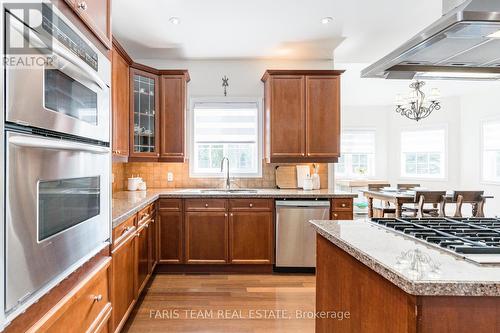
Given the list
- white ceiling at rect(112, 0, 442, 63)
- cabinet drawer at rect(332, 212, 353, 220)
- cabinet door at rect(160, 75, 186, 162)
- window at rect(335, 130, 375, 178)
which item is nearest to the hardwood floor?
cabinet drawer at rect(332, 212, 353, 220)

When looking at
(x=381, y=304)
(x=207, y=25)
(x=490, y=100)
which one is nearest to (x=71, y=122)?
(x=381, y=304)

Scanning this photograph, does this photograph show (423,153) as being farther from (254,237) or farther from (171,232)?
(171,232)

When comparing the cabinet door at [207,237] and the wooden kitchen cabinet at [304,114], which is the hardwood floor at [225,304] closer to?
the cabinet door at [207,237]

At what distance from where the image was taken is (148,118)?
405 cm

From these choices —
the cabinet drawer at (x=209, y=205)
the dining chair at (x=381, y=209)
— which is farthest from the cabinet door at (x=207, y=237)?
the dining chair at (x=381, y=209)

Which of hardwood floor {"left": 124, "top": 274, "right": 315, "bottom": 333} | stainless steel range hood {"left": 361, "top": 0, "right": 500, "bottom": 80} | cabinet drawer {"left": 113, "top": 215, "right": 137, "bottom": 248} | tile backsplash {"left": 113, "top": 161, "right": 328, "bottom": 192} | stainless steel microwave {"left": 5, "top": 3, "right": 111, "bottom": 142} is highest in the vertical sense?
stainless steel range hood {"left": 361, "top": 0, "right": 500, "bottom": 80}

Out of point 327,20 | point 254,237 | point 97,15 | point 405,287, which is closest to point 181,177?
point 254,237

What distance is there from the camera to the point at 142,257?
3.01 m

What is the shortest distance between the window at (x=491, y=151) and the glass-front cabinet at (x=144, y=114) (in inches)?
252

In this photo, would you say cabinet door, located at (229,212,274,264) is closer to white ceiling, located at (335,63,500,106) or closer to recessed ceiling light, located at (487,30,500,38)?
recessed ceiling light, located at (487,30,500,38)

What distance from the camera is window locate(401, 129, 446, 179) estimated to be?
25.6ft

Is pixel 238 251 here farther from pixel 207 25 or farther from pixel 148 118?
pixel 207 25

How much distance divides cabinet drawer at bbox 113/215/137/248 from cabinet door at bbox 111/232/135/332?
4 cm

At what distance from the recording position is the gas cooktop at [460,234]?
1.14m
